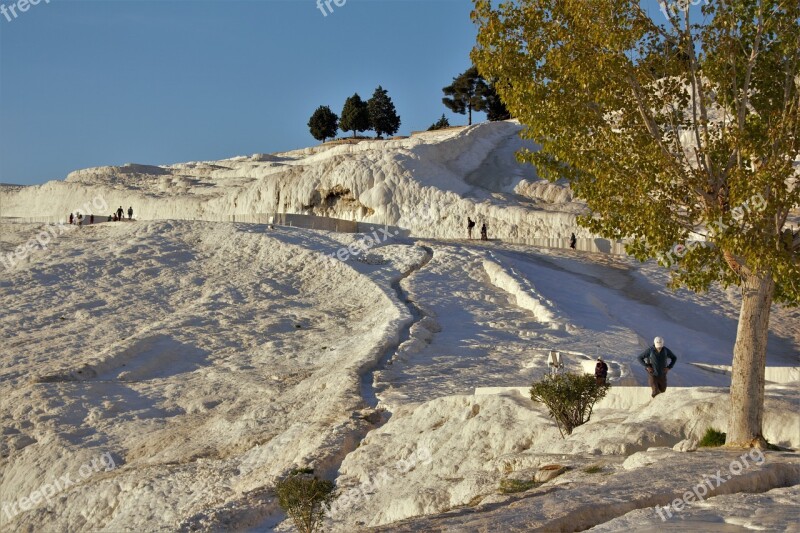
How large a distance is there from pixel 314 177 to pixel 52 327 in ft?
88.7

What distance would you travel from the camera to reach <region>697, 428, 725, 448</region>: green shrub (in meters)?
13.5

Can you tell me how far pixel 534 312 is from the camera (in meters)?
31.2

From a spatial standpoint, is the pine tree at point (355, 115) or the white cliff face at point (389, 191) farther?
the pine tree at point (355, 115)

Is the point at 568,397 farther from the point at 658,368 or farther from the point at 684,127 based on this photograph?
the point at 684,127

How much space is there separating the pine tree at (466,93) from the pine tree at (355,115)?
9.73m

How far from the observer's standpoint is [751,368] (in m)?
12.9

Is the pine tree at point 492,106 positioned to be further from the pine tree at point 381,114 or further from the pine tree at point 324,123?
the pine tree at point 324,123

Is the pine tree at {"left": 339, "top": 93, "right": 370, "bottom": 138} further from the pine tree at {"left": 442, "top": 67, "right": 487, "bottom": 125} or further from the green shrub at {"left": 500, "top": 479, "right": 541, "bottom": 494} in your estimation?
the green shrub at {"left": 500, "top": 479, "right": 541, "bottom": 494}

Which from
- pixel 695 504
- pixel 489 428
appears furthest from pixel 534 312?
pixel 695 504

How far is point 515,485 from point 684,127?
227 inches

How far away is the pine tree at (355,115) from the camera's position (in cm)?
9869

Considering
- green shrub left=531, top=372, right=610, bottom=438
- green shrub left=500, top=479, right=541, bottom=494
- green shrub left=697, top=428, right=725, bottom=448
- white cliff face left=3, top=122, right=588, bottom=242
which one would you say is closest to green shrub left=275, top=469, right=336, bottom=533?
green shrub left=500, top=479, right=541, bottom=494

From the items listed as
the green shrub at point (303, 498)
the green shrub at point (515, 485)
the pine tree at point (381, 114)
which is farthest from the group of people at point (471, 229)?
the pine tree at point (381, 114)

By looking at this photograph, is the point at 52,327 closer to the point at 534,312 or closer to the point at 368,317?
the point at 368,317
